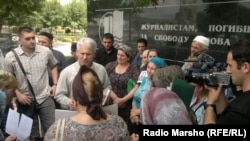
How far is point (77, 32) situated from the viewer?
45.3 m

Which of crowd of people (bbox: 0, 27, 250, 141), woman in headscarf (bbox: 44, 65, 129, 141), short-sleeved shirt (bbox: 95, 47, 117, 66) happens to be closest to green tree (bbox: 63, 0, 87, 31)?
short-sleeved shirt (bbox: 95, 47, 117, 66)

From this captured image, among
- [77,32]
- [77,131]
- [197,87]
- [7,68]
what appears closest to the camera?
[77,131]

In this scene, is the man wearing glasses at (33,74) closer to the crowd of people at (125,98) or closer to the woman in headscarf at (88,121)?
the crowd of people at (125,98)

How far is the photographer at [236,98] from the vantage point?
6.58 ft

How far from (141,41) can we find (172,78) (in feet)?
14.8

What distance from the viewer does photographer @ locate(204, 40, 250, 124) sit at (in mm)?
2006

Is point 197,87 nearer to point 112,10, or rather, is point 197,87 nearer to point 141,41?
point 141,41

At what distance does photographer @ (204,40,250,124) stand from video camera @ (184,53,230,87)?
6cm

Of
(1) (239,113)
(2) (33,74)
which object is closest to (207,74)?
(1) (239,113)

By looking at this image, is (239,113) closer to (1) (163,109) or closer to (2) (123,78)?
(1) (163,109)

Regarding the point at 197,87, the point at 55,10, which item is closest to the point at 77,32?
the point at 55,10

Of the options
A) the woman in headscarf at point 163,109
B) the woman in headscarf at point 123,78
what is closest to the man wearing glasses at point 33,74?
the woman in headscarf at point 123,78

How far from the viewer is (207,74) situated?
245 centimetres

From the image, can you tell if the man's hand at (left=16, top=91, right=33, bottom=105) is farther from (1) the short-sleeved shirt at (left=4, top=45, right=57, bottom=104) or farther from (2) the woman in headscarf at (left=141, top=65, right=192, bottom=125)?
(2) the woman in headscarf at (left=141, top=65, right=192, bottom=125)
